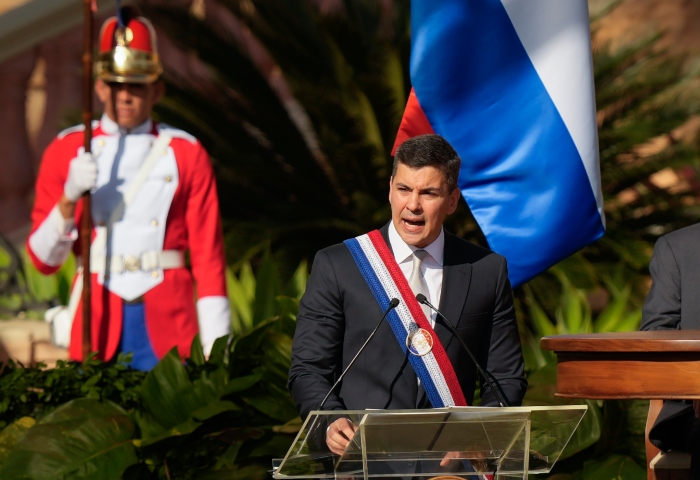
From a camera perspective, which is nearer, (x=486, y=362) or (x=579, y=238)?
(x=486, y=362)

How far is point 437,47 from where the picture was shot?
4980mm

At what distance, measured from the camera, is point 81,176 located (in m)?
5.08

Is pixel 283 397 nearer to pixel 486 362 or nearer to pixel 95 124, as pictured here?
pixel 95 124

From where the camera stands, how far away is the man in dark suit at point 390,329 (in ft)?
10.8

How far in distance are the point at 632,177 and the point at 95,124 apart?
529cm

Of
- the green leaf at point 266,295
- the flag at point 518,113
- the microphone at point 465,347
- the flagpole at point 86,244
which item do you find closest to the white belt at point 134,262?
the flagpole at point 86,244

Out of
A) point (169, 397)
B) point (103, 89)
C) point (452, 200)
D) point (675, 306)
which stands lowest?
point (169, 397)

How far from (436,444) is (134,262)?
2772mm

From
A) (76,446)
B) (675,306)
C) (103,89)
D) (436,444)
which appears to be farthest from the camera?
(103,89)

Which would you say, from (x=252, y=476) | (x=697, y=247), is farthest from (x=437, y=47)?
(x=252, y=476)

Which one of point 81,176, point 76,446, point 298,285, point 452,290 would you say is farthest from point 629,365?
point 298,285

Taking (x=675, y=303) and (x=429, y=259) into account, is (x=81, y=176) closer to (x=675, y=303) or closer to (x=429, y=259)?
(x=429, y=259)

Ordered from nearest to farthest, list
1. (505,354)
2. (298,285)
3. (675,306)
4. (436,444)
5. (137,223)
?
(436,444), (505,354), (675,306), (137,223), (298,285)

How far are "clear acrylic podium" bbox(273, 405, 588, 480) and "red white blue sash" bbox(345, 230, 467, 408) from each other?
40cm
